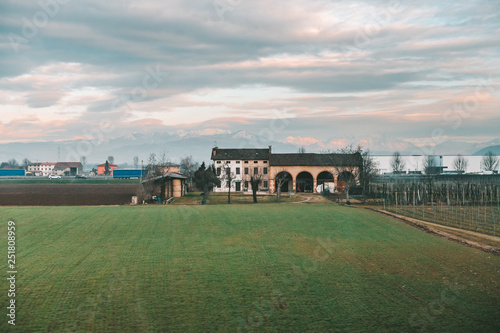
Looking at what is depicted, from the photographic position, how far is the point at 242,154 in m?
91.8

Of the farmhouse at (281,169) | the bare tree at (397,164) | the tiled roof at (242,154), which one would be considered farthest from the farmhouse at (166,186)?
the bare tree at (397,164)

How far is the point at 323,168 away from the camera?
269 ft

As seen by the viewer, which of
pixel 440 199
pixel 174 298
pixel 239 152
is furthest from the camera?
pixel 239 152

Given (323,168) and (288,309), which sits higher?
(323,168)

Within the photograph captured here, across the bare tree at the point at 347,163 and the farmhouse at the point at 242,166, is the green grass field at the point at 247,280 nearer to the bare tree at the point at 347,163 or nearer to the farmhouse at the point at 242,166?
the bare tree at the point at 347,163

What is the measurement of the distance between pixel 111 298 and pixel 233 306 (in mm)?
4642

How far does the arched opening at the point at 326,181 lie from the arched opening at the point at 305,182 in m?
1.74

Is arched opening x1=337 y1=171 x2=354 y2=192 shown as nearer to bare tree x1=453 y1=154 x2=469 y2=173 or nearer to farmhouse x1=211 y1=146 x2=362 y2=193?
farmhouse x1=211 y1=146 x2=362 y2=193

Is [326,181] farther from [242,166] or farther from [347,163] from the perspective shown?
[242,166]

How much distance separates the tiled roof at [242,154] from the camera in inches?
3552

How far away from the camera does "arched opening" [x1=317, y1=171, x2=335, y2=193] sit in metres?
80.0

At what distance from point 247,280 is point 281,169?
6590cm

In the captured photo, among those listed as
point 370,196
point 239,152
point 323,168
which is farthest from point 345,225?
point 239,152

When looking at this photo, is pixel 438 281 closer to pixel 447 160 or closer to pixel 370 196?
pixel 370 196
